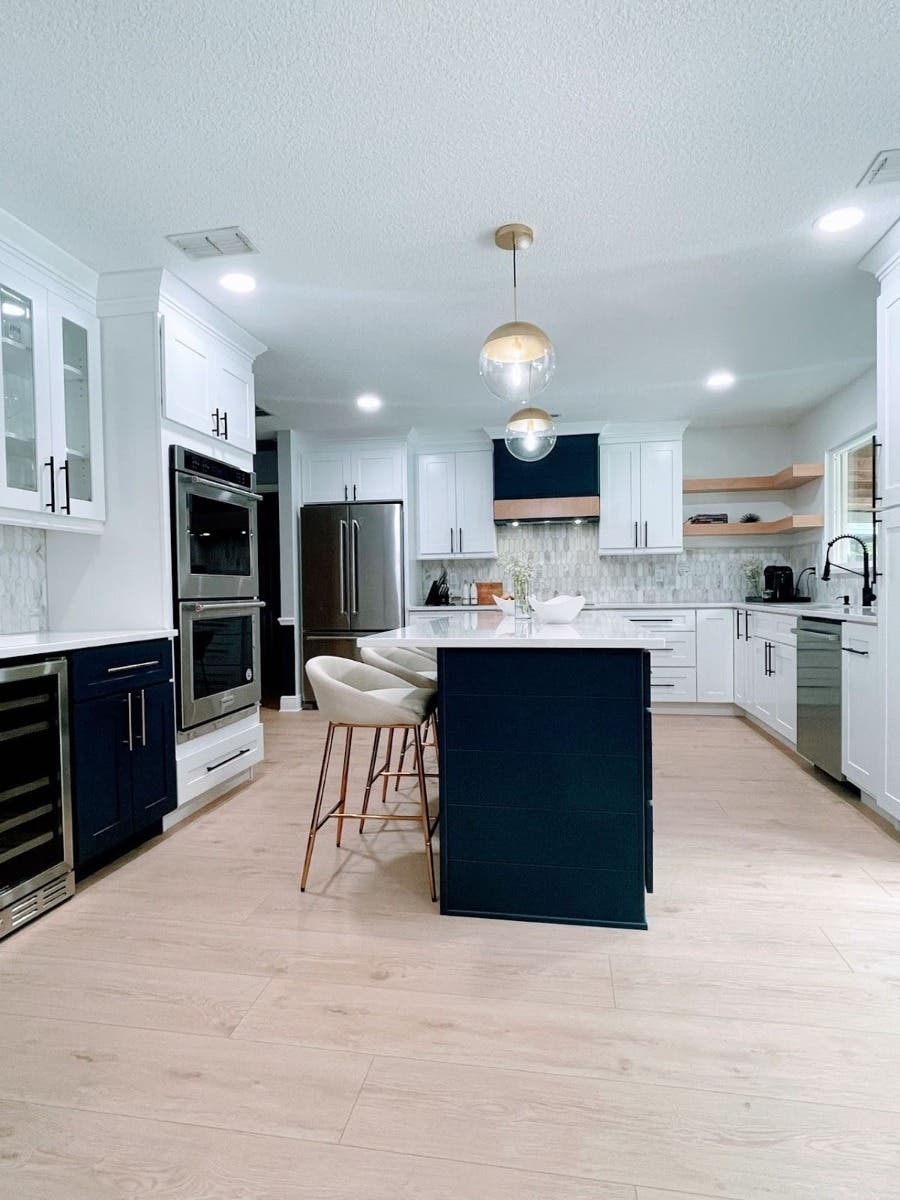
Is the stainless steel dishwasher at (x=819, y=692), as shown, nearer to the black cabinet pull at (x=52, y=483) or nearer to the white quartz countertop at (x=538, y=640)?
the white quartz countertop at (x=538, y=640)

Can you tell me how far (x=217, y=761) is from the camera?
11.0ft

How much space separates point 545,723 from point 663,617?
3.76m

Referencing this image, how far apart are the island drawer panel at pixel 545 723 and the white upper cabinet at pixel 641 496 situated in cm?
406

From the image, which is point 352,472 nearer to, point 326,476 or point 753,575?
point 326,476

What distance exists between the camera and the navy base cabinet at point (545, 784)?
2.06 metres

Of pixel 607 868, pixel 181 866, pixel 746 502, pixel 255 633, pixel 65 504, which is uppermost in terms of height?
pixel 746 502

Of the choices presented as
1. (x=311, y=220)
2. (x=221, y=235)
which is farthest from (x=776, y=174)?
(x=221, y=235)

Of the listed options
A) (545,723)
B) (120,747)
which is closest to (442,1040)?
(545,723)

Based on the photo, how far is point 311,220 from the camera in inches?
101

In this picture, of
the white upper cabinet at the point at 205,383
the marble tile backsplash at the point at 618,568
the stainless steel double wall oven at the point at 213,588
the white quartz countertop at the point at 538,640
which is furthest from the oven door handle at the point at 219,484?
the marble tile backsplash at the point at 618,568

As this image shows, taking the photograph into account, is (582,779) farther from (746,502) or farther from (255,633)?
(746,502)

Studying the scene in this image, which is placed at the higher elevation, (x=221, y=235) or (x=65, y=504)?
(x=221, y=235)

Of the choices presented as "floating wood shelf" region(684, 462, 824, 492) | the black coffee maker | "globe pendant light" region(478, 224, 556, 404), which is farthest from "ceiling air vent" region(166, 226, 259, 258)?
the black coffee maker

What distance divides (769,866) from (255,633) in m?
2.81
